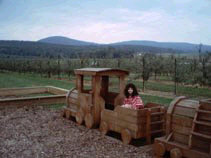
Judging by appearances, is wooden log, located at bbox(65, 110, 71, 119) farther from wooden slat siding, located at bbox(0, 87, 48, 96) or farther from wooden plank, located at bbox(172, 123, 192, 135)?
wooden slat siding, located at bbox(0, 87, 48, 96)

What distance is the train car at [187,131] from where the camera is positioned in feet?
15.8

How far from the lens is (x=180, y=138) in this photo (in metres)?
5.28

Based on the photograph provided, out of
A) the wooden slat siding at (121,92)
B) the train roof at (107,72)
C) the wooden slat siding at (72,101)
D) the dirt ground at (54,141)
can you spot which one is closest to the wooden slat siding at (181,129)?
the dirt ground at (54,141)

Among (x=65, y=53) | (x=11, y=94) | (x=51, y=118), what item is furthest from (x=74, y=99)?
(x=65, y=53)

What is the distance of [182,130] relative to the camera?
5.23m

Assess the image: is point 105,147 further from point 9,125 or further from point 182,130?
point 9,125

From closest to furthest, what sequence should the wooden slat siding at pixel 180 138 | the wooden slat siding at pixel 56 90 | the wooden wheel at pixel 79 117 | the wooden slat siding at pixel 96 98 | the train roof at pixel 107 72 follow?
the wooden slat siding at pixel 180 138
the train roof at pixel 107 72
the wooden slat siding at pixel 96 98
the wooden wheel at pixel 79 117
the wooden slat siding at pixel 56 90

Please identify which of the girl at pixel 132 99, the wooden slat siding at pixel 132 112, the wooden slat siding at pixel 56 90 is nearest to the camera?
the wooden slat siding at pixel 132 112

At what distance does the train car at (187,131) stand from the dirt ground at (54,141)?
0.56 meters

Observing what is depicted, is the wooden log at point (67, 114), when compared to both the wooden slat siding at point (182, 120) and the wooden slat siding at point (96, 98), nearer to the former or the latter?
the wooden slat siding at point (96, 98)

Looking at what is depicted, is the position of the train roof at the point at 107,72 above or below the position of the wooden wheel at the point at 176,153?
above

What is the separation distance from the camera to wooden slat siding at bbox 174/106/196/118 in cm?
511

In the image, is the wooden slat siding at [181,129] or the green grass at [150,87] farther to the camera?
the green grass at [150,87]

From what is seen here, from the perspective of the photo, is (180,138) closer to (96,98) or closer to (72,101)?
(96,98)
